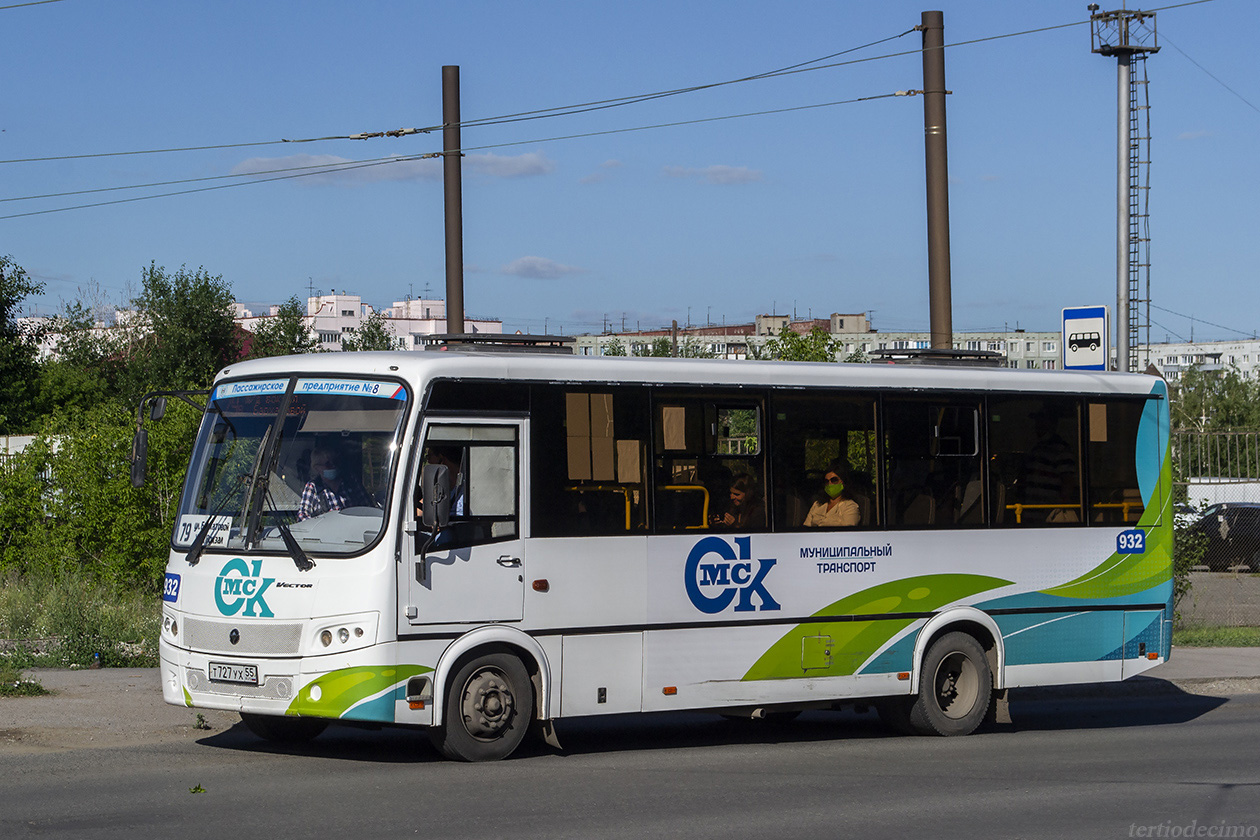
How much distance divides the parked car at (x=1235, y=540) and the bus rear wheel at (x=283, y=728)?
1064 inches

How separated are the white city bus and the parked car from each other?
22262mm

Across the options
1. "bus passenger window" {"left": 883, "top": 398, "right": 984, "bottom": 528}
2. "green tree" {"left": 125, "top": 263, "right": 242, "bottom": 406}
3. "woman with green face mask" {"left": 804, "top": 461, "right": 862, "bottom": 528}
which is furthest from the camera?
"green tree" {"left": 125, "top": 263, "right": 242, "bottom": 406}

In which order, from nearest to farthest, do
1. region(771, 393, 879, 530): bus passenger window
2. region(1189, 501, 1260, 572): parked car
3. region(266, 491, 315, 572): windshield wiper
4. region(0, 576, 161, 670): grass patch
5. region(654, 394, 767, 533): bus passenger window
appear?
region(266, 491, 315, 572): windshield wiper
region(654, 394, 767, 533): bus passenger window
region(771, 393, 879, 530): bus passenger window
region(0, 576, 161, 670): grass patch
region(1189, 501, 1260, 572): parked car

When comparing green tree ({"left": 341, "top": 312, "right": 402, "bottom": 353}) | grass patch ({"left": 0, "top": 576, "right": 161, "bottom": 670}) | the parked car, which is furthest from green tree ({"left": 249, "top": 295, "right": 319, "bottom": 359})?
grass patch ({"left": 0, "top": 576, "right": 161, "bottom": 670})

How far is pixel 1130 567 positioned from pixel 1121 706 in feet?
8.47

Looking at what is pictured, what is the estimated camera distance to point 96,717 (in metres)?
11.5

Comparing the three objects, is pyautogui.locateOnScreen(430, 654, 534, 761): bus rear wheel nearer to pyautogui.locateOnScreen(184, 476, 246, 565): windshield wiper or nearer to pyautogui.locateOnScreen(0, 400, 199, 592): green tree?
pyautogui.locateOnScreen(184, 476, 246, 565): windshield wiper

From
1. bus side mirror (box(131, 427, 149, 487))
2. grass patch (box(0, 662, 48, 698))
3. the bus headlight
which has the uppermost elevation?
bus side mirror (box(131, 427, 149, 487))

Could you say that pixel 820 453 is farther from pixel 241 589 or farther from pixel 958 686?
pixel 241 589

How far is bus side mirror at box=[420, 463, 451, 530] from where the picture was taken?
31.2 feet

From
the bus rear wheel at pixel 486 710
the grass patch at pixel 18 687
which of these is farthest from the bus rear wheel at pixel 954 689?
the grass patch at pixel 18 687

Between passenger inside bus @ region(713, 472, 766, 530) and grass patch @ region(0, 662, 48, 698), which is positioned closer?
passenger inside bus @ region(713, 472, 766, 530)

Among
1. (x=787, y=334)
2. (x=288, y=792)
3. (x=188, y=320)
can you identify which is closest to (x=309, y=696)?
(x=288, y=792)

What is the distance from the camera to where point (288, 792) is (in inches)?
347
